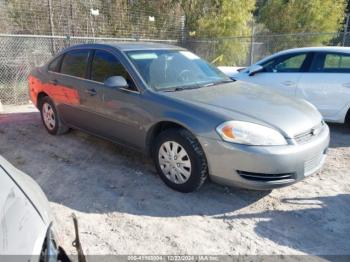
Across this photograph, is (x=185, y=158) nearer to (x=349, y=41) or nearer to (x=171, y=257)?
(x=171, y=257)

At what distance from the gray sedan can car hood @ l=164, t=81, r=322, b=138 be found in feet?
0.04

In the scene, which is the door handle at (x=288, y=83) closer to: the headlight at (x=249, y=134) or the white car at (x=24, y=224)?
the headlight at (x=249, y=134)

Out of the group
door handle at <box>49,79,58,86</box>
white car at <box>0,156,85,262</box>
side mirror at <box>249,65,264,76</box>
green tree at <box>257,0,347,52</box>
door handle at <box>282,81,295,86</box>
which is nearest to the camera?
white car at <box>0,156,85,262</box>

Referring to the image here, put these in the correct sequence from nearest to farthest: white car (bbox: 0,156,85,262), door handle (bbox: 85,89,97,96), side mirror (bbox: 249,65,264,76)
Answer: white car (bbox: 0,156,85,262)
door handle (bbox: 85,89,97,96)
side mirror (bbox: 249,65,264,76)

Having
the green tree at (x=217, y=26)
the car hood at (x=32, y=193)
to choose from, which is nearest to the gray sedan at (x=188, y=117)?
the car hood at (x=32, y=193)

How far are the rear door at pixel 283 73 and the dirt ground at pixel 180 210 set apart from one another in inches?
69.4

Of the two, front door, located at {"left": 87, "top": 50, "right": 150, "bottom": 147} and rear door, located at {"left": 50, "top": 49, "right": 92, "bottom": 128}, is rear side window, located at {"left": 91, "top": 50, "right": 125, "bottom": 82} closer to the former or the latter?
front door, located at {"left": 87, "top": 50, "right": 150, "bottom": 147}

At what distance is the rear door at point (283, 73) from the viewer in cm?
603

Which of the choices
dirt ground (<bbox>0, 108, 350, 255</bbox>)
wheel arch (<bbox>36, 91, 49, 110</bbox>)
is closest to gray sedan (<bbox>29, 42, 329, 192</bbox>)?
dirt ground (<bbox>0, 108, 350, 255</bbox>)

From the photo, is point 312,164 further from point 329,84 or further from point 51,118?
point 51,118

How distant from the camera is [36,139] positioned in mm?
5555

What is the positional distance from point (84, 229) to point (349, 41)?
461 inches

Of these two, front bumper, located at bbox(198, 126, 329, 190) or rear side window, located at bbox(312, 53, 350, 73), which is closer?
front bumper, located at bbox(198, 126, 329, 190)

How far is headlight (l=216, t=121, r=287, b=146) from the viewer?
316 centimetres
